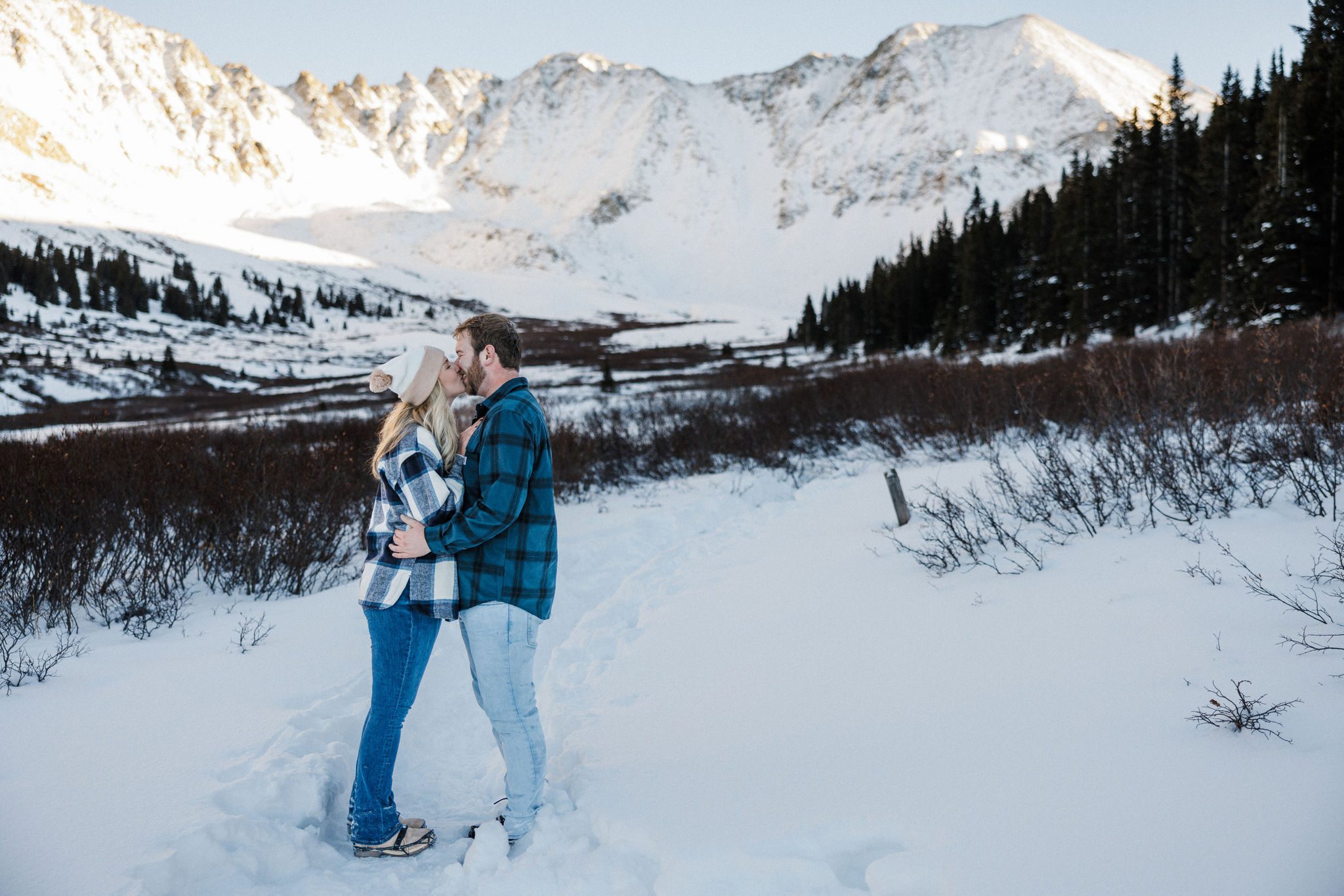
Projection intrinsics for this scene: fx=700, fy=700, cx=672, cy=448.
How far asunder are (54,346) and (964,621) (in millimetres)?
66312

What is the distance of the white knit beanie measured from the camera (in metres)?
2.68

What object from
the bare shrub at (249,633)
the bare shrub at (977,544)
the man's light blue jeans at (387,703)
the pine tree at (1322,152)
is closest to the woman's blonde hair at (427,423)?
the man's light blue jeans at (387,703)

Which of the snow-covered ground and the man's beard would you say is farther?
the man's beard

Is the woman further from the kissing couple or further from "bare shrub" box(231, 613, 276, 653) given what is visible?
"bare shrub" box(231, 613, 276, 653)

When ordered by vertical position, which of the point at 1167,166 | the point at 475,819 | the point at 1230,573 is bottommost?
the point at 475,819

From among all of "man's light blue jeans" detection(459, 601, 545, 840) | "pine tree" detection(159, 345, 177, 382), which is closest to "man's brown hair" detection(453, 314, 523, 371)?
"man's light blue jeans" detection(459, 601, 545, 840)

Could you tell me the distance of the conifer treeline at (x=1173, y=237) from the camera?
19.2 m

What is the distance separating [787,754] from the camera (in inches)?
133

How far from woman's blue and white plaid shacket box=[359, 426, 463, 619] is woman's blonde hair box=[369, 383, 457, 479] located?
27 mm

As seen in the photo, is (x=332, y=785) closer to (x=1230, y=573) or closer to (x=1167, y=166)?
(x=1230, y=573)

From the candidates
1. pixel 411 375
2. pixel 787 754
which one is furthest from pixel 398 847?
pixel 411 375

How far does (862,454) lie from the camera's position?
519 inches

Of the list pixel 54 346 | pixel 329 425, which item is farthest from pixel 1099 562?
pixel 54 346

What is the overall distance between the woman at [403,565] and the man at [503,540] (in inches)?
2.9
